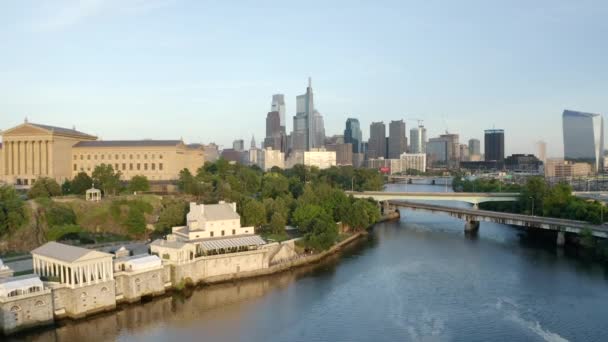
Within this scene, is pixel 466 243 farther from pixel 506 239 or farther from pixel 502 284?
pixel 502 284

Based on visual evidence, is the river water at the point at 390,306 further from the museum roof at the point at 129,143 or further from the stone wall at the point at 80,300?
the museum roof at the point at 129,143

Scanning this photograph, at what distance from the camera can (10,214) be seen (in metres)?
35.0

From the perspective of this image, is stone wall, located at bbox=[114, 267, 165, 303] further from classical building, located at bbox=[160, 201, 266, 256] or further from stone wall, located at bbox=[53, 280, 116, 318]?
classical building, located at bbox=[160, 201, 266, 256]

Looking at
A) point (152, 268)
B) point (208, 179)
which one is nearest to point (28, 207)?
point (152, 268)

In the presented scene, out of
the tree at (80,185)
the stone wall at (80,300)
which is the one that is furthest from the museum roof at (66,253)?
the tree at (80,185)

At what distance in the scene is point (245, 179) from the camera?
6575 cm

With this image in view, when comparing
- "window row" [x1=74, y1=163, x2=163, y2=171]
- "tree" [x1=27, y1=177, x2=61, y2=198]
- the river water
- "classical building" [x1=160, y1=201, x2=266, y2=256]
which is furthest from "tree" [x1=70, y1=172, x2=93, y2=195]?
the river water

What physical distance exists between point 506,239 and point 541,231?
235 inches

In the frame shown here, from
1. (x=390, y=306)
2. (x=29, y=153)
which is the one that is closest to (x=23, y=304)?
(x=390, y=306)

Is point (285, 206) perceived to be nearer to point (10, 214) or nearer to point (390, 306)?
point (390, 306)

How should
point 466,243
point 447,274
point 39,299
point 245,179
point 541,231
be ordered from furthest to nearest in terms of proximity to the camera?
point 245,179 < point 541,231 < point 466,243 < point 447,274 < point 39,299

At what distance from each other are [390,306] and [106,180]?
34.0 meters

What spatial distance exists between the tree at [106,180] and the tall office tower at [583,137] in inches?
6360

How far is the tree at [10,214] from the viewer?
34625mm
